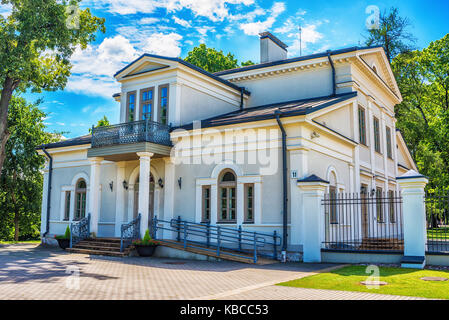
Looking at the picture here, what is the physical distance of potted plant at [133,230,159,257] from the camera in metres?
15.4

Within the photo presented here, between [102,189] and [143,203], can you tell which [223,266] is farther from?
[102,189]

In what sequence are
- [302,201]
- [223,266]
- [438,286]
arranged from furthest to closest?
1. [302,201]
2. [223,266]
3. [438,286]

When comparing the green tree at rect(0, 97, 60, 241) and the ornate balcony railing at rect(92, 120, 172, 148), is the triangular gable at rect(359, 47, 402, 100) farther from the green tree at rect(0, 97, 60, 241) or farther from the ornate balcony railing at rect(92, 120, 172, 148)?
the green tree at rect(0, 97, 60, 241)

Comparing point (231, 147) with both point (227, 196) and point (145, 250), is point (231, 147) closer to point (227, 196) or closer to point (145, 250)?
point (227, 196)

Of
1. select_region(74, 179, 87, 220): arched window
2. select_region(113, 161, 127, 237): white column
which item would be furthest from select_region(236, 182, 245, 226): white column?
select_region(74, 179, 87, 220): arched window

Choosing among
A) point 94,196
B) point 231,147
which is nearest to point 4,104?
point 94,196

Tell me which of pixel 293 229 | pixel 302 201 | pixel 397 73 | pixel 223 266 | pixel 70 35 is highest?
pixel 397 73

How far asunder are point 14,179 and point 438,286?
31.2 meters

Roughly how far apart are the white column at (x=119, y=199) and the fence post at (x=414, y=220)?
463 inches

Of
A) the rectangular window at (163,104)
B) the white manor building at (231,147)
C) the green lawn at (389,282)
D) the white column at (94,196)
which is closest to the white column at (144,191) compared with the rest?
the white manor building at (231,147)

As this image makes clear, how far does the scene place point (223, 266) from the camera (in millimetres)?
12789

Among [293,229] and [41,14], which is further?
[41,14]
